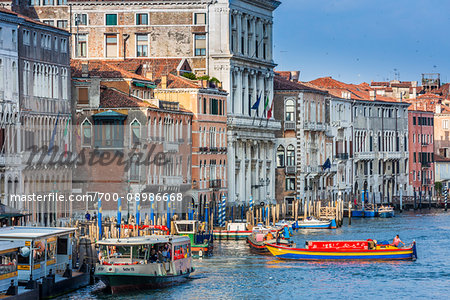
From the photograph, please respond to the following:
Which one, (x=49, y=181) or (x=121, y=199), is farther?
(x=121, y=199)

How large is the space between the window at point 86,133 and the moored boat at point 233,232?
650cm

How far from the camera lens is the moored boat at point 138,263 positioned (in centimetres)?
3781

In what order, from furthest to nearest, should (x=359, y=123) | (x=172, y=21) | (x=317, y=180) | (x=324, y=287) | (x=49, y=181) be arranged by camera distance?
(x=359, y=123) < (x=317, y=180) < (x=172, y=21) < (x=49, y=181) < (x=324, y=287)

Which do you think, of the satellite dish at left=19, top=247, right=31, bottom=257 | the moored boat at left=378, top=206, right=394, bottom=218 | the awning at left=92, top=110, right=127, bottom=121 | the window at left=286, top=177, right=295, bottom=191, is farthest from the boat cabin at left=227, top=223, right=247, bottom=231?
the satellite dish at left=19, top=247, right=31, bottom=257

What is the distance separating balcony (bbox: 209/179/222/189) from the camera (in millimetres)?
61884

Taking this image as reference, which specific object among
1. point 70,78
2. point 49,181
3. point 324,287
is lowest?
point 324,287

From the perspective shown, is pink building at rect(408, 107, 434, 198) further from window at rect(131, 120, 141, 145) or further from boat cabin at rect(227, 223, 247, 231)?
window at rect(131, 120, 141, 145)

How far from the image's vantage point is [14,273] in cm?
3362

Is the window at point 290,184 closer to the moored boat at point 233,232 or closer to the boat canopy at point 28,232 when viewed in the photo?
the moored boat at point 233,232

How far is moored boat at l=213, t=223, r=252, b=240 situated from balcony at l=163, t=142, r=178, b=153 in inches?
139

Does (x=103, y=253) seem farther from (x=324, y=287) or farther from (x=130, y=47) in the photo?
(x=130, y=47)

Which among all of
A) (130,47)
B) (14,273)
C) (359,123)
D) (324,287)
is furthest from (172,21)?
(14,273)

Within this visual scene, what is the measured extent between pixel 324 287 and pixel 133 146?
14.5 meters

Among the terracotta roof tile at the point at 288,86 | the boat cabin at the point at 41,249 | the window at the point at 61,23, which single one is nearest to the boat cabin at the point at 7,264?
the boat cabin at the point at 41,249
